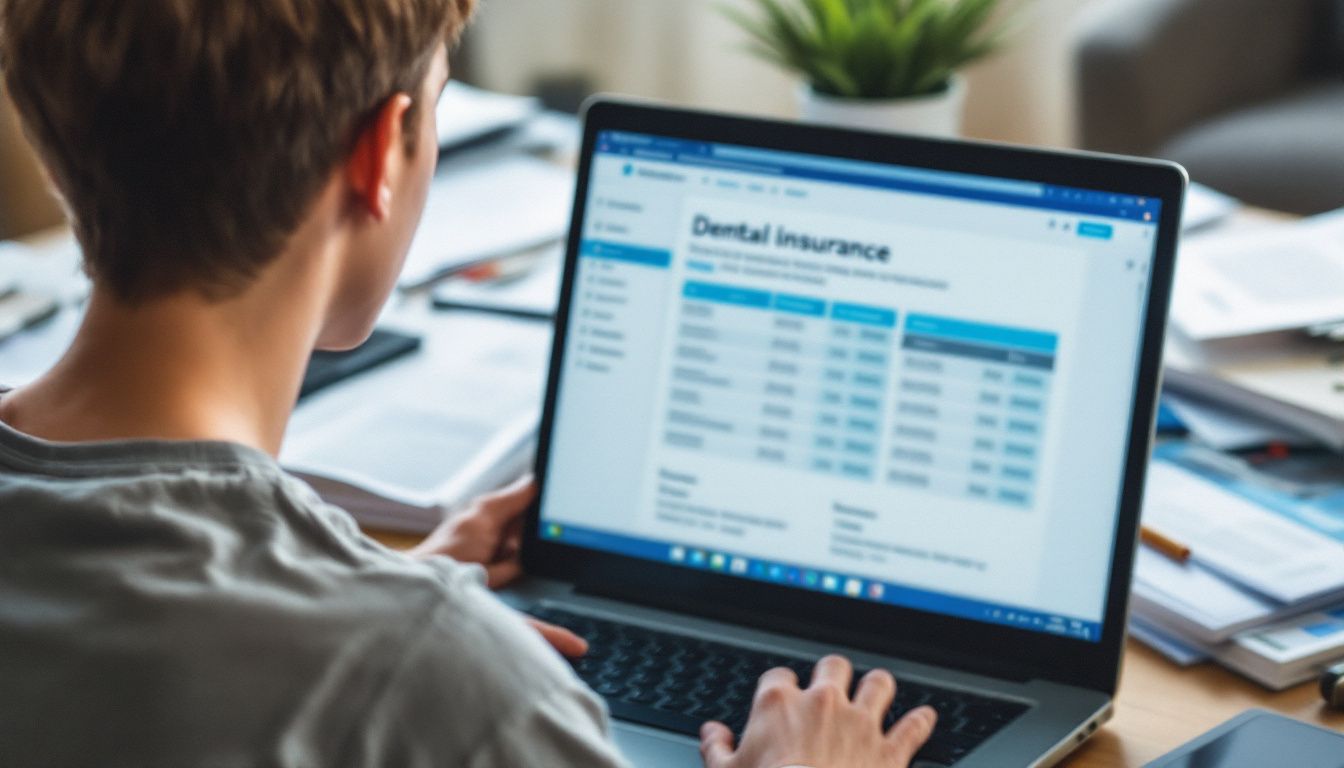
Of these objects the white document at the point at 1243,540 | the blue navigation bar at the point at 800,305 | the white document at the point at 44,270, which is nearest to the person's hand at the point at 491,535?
the blue navigation bar at the point at 800,305

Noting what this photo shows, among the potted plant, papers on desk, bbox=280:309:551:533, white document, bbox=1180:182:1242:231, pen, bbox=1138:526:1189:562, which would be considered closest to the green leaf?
the potted plant

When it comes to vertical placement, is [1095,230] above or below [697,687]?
above

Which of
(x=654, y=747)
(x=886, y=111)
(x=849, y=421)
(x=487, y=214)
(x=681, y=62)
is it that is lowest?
(x=654, y=747)

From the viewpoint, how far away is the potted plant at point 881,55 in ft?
4.91

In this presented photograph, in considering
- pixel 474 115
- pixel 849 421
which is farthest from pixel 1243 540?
pixel 474 115

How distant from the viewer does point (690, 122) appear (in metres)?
1.00

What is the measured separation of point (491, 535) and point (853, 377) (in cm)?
27

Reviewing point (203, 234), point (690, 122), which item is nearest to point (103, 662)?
point (203, 234)

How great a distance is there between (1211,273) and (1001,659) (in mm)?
591

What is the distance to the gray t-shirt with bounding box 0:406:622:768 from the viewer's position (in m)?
0.60

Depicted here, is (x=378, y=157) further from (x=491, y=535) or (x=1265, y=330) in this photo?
(x=1265, y=330)

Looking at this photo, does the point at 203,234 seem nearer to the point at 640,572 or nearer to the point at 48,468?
the point at 48,468

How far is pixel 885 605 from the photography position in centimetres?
94

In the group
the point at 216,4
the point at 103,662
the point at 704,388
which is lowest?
the point at 103,662
